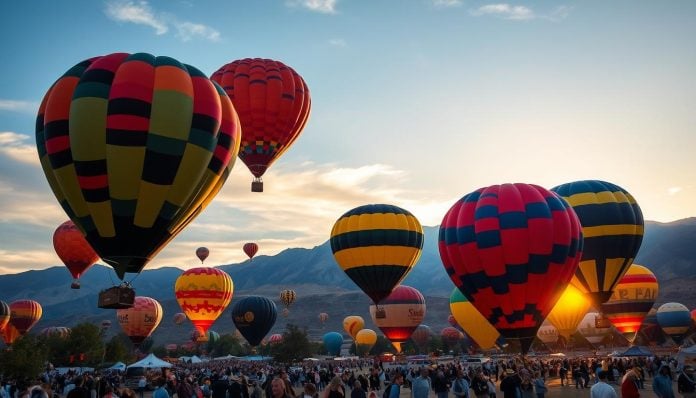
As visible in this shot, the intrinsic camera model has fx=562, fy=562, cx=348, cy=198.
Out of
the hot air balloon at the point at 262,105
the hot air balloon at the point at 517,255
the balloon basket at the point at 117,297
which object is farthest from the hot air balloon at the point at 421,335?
the balloon basket at the point at 117,297

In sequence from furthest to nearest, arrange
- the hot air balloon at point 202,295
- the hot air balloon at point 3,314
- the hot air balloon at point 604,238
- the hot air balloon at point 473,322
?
the hot air balloon at point 3,314 → the hot air balloon at point 473,322 → the hot air balloon at point 202,295 → the hot air balloon at point 604,238

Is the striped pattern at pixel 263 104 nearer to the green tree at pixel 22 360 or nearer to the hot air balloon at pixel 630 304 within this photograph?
the green tree at pixel 22 360

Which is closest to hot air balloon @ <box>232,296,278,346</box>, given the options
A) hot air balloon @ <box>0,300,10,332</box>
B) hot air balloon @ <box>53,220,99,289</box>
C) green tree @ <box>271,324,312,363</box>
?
green tree @ <box>271,324,312,363</box>

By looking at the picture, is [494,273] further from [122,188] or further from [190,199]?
[122,188]

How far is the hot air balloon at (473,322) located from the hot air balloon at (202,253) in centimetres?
4333

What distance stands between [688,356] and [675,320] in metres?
28.2

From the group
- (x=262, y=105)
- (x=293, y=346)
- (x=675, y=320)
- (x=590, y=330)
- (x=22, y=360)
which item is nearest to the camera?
(x=262, y=105)

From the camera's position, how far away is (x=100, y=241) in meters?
15.2

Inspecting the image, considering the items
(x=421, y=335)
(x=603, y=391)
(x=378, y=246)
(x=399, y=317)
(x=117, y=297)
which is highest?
(x=378, y=246)

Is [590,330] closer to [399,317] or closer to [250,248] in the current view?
[399,317]

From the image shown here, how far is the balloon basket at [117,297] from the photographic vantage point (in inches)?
586

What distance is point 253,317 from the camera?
44.1 meters

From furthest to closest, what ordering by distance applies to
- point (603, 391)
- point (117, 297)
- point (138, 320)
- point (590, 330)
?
point (590, 330) → point (138, 320) → point (117, 297) → point (603, 391)

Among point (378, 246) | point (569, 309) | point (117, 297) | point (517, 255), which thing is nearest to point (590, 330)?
point (569, 309)
